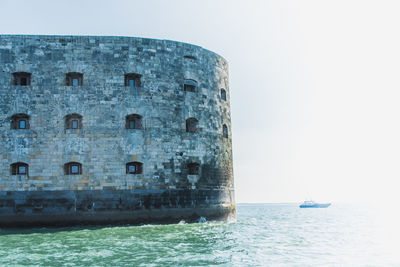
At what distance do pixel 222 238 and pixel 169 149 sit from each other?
501cm

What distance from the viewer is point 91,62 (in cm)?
1742

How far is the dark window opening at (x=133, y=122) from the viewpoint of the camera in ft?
58.3

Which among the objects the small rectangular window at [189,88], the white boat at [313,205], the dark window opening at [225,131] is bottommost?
the white boat at [313,205]

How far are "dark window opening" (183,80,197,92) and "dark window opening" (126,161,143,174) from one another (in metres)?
3.65

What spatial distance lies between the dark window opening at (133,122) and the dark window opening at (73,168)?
2.30 meters

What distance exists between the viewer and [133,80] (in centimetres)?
1800

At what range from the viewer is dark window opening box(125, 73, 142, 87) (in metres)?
17.9

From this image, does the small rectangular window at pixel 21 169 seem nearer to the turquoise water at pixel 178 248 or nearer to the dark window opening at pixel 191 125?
the turquoise water at pixel 178 248

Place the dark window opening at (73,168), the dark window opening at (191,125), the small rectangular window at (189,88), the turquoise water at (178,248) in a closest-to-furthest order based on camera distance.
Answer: the turquoise water at (178,248)
the dark window opening at (73,168)
the dark window opening at (191,125)
the small rectangular window at (189,88)

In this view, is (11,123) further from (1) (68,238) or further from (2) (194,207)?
(2) (194,207)

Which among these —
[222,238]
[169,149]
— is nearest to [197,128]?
[169,149]

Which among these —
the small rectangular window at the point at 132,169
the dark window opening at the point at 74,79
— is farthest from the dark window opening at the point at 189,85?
the dark window opening at the point at 74,79

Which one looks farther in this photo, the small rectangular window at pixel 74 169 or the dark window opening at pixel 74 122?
the dark window opening at pixel 74 122

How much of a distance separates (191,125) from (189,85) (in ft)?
5.32
